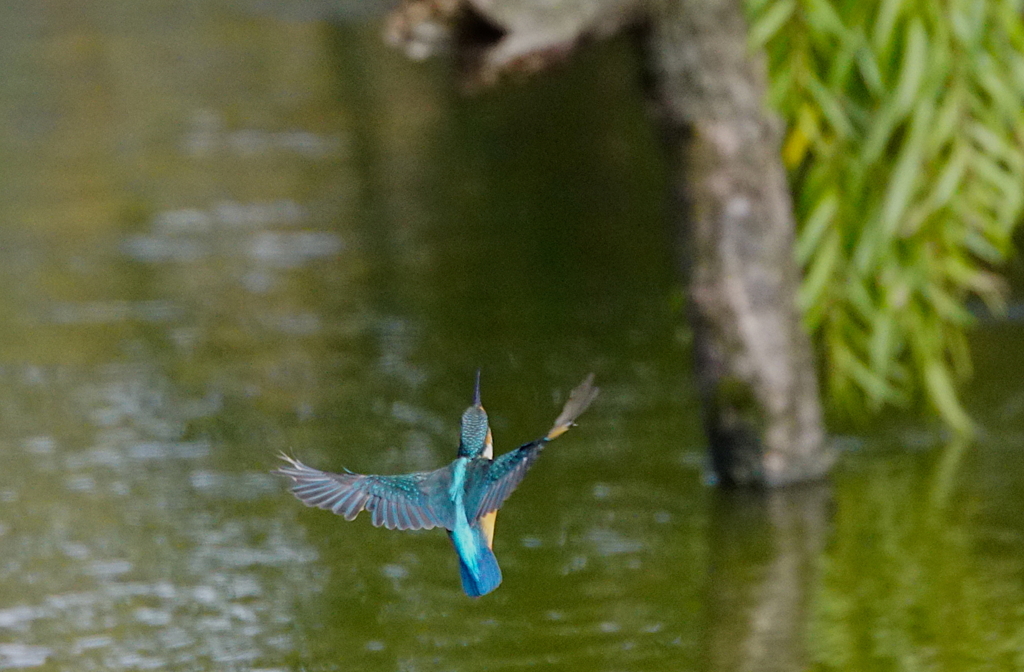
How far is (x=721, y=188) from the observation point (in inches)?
171

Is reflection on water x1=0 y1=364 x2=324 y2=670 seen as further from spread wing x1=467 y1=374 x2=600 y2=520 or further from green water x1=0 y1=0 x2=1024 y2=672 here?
spread wing x1=467 y1=374 x2=600 y2=520

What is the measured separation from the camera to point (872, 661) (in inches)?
143

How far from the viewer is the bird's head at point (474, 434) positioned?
219cm

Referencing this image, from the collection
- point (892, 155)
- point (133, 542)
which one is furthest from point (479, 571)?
point (892, 155)

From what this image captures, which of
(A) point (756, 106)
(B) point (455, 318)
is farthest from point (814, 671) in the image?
(B) point (455, 318)

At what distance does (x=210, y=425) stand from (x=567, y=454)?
A: 4.25 ft

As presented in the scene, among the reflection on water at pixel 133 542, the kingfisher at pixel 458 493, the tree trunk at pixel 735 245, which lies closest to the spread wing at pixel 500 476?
the kingfisher at pixel 458 493

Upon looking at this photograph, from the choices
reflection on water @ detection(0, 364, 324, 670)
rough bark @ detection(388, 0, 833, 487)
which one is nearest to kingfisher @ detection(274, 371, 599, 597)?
reflection on water @ detection(0, 364, 324, 670)

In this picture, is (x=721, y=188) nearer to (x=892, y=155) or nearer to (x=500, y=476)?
(x=892, y=155)

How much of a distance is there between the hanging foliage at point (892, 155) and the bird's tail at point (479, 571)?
2304 millimetres

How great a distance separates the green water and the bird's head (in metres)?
1.51

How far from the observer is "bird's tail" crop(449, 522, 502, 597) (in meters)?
2.16

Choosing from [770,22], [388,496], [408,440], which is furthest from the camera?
[408,440]

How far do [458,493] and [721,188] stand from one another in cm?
224
